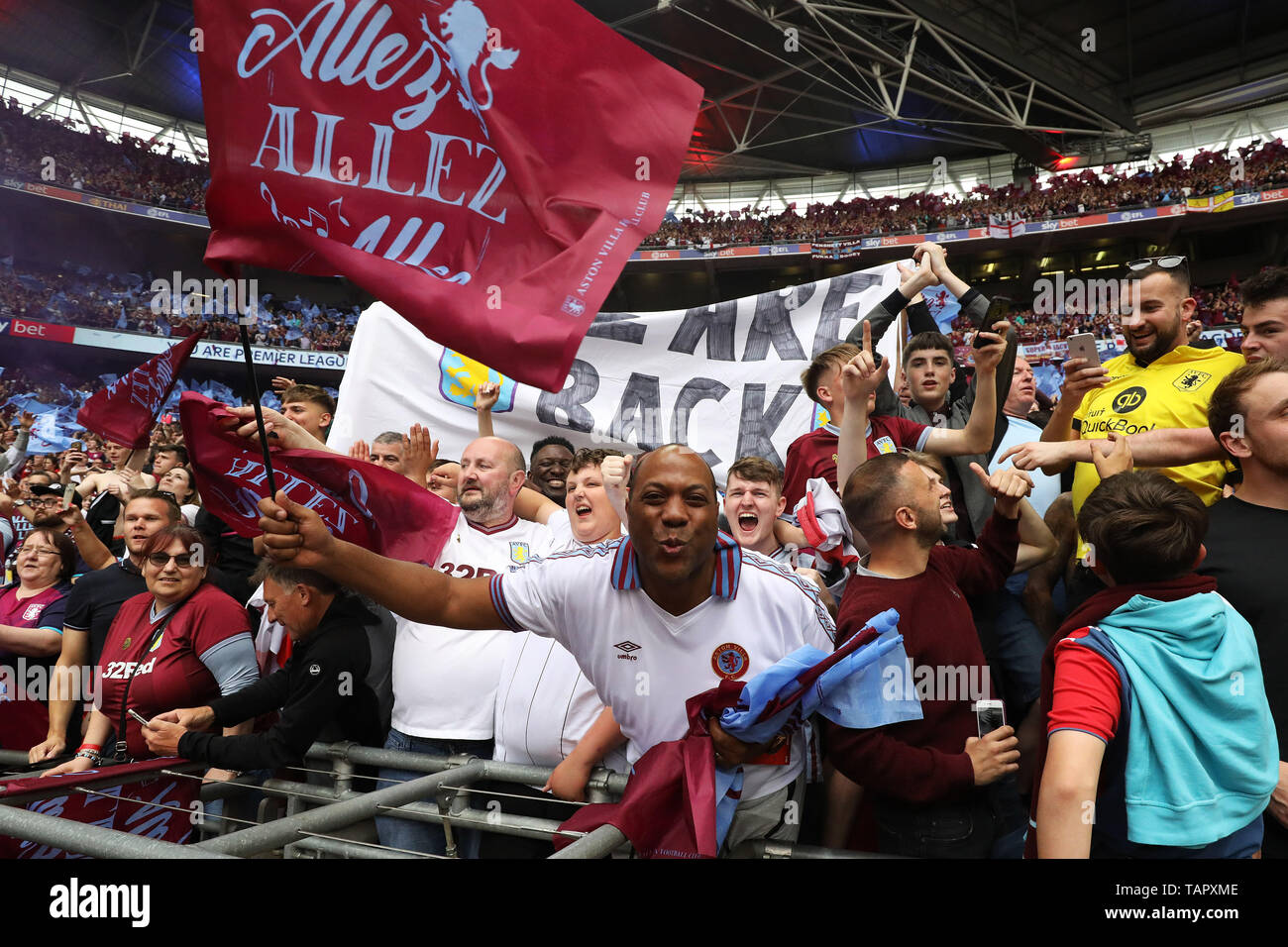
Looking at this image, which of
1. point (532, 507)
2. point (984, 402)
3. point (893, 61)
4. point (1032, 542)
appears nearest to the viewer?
point (1032, 542)

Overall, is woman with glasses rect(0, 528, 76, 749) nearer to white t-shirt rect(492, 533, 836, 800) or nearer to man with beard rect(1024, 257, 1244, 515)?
white t-shirt rect(492, 533, 836, 800)

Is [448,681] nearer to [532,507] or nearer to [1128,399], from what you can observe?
[532,507]

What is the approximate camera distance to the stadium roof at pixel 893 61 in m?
17.5

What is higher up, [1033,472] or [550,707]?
[1033,472]

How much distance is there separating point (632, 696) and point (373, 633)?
1370mm

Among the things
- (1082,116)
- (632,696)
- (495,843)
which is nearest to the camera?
(632,696)

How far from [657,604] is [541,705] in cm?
80

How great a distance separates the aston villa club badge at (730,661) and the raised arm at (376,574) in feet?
1.93

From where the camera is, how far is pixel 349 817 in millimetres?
1854

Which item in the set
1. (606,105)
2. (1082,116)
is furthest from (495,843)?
(1082,116)

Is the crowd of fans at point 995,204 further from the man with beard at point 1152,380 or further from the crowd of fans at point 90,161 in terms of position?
the man with beard at point 1152,380

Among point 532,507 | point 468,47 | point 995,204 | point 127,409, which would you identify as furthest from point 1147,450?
point 995,204
